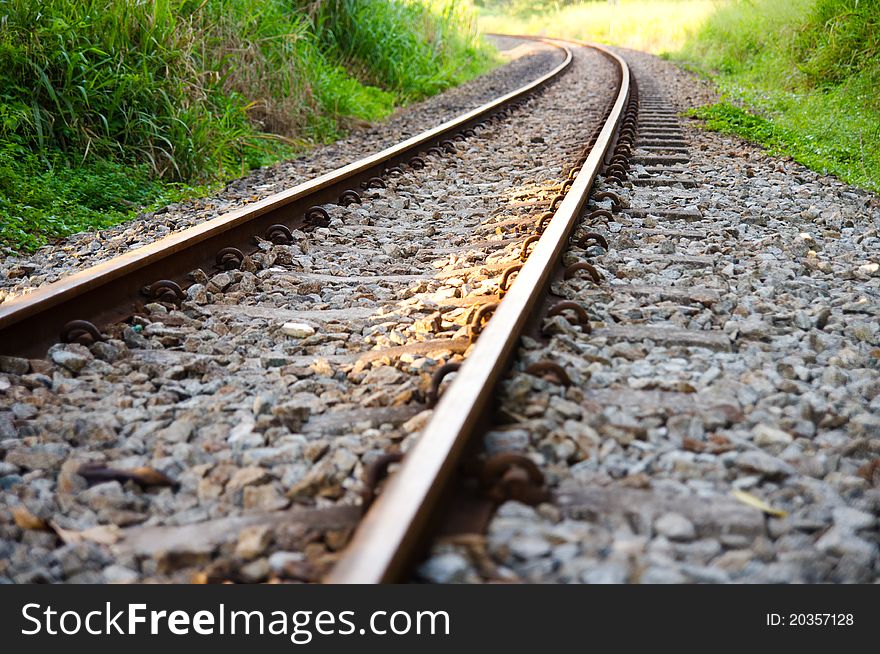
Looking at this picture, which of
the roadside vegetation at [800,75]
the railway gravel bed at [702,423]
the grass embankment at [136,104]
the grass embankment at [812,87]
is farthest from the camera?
the roadside vegetation at [800,75]

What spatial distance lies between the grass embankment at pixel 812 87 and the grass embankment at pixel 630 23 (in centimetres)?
804

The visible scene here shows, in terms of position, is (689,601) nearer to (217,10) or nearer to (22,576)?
(22,576)

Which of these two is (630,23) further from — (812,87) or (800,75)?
(812,87)

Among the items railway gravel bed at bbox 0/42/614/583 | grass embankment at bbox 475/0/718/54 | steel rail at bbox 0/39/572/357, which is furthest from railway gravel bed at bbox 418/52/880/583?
grass embankment at bbox 475/0/718/54

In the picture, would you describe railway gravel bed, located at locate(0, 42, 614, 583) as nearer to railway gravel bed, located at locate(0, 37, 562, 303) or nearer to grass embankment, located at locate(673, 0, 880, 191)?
railway gravel bed, located at locate(0, 37, 562, 303)

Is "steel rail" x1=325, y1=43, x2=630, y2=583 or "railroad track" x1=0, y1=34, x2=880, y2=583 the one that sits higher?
"steel rail" x1=325, y1=43, x2=630, y2=583

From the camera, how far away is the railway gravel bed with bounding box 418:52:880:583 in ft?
5.32

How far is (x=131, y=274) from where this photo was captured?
3332 mm

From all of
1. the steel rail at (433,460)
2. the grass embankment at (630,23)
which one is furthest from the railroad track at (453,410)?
the grass embankment at (630,23)

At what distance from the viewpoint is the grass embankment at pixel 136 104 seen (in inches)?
208

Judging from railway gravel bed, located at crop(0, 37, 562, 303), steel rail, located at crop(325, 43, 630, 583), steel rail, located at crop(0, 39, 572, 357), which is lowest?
railway gravel bed, located at crop(0, 37, 562, 303)

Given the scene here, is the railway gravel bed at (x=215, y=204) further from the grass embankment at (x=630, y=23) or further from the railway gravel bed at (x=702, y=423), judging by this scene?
the grass embankment at (x=630, y=23)

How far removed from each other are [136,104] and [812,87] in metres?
8.37

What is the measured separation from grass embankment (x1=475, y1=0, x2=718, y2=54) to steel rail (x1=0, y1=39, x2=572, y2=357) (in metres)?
19.7
